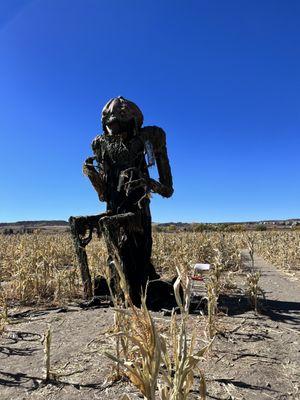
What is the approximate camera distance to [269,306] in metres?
5.43

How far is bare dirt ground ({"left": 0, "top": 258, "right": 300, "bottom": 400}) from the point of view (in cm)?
268

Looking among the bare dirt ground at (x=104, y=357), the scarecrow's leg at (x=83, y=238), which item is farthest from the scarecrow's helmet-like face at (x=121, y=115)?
the bare dirt ground at (x=104, y=357)

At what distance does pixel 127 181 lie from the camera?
541 centimetres

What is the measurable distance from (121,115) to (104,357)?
3067 millimetres

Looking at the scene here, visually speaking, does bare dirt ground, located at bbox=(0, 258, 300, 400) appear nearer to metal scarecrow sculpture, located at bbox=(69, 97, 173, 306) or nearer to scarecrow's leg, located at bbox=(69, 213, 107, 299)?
scarecrow's leg, located at bbox=(69, 213, 107, 299)

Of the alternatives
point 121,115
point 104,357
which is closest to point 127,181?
point 121,115

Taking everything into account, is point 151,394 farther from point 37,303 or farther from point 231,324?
point 37,303

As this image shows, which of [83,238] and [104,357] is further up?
[83,238]

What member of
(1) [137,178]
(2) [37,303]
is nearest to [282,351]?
(1) [137,178]

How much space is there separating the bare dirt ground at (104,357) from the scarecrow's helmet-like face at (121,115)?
2193 mm

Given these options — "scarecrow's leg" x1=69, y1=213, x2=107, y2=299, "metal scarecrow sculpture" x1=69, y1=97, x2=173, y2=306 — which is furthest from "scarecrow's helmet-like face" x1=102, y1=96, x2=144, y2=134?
"scarecrow's leg" x1=69, y1=213, x2=107, y2=299

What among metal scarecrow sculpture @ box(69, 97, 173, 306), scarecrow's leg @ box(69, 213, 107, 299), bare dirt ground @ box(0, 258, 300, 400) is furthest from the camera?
scarecrow's leg @ box(69, 213, 107, 299)

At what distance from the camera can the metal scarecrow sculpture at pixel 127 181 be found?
5.26 metres

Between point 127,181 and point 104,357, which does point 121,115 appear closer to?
point 127,181
